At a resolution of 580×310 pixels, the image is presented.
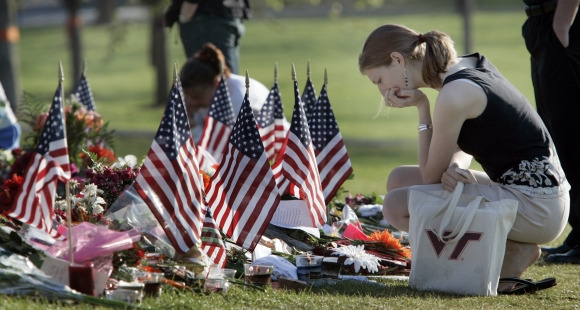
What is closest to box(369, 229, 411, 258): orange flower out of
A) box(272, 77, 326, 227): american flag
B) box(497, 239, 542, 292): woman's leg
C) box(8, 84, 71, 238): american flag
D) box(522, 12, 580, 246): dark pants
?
box(272, 77, 326, 227): american flag

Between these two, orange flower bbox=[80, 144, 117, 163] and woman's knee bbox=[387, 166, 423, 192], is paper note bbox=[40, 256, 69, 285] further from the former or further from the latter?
orange flower bbox=[80, 144, 117, 163]

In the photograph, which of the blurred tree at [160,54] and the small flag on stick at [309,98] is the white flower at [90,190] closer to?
the small flag on stick at [309,98]

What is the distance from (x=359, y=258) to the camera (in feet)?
18.9

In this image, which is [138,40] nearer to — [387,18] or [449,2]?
[387,18]

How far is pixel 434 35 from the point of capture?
546 cm

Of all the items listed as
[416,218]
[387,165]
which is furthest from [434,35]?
[387,165]

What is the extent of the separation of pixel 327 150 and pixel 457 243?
2282mm

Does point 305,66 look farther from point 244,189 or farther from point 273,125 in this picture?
point 244,189

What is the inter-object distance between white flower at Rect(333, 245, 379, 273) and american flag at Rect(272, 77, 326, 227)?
22.9 inches

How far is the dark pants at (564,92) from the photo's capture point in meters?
6.71

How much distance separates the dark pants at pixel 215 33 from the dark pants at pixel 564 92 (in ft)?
11.3

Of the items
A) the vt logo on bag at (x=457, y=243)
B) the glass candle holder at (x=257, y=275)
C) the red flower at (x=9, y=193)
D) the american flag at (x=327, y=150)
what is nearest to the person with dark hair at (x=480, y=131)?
the vt logo on bag at (x=457, y=243)

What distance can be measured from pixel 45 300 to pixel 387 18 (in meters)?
34.2

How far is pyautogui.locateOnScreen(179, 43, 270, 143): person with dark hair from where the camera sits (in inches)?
344
